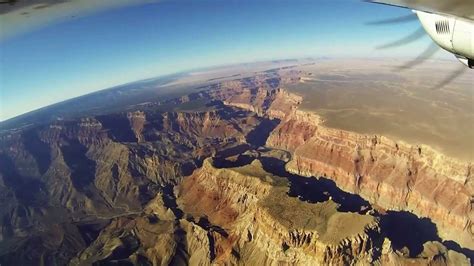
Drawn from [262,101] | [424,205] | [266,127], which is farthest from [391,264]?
[262,101]

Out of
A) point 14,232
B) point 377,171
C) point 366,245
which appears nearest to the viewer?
point 366,245

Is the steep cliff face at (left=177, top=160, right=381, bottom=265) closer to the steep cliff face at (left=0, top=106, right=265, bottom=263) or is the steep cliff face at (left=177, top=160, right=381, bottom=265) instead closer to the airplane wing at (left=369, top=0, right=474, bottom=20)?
the steep cliff face at (left=0, top=106, right=265, bottom=263)

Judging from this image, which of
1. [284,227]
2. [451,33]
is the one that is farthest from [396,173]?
[451,33]

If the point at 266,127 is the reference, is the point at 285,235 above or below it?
above

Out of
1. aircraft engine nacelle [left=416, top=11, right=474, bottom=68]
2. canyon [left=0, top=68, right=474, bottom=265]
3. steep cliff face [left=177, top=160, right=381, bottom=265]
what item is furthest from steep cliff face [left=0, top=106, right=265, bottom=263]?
aircraft engine nacelle [left=416, top=11, right=474, bottom=68]

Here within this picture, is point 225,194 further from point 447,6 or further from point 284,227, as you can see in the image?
point 447,6

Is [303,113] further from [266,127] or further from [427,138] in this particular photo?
[427,138]

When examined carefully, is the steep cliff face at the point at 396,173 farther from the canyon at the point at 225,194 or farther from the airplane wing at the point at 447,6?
the airplane wing at the point at 447,6
